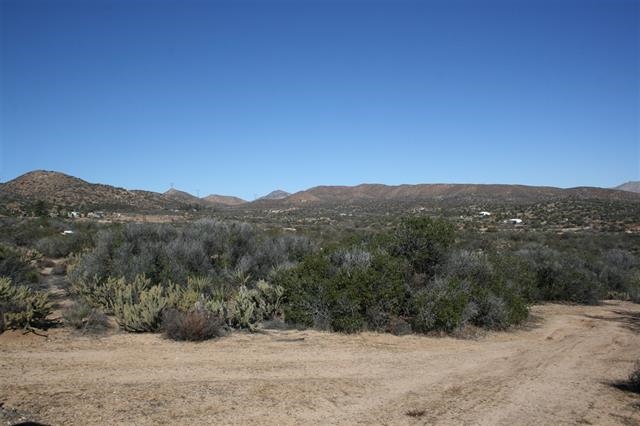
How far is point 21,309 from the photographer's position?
31.9 feet

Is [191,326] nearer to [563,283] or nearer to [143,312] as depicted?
[143,312]

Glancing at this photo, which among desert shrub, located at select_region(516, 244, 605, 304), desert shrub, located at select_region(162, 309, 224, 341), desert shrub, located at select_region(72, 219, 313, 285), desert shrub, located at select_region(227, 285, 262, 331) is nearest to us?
desert shrub, located at select_region(162, 309, 224, 341)

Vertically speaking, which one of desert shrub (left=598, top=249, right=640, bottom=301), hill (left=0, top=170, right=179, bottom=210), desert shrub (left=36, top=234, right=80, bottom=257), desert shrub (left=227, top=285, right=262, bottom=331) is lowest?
desert shrub (left=598, top=249, right=640, bottom=301)

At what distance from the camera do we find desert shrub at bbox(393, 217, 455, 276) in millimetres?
12516

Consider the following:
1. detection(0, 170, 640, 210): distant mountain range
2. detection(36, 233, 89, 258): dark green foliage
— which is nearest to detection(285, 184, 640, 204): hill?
detection(0, 170, 640, 210): distant mountain range

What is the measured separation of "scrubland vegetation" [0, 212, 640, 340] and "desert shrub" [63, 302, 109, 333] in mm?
27

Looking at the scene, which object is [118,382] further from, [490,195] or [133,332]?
[490,195]

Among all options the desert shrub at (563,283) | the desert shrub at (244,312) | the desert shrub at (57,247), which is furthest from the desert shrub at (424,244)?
the desert shrub at (57,247)

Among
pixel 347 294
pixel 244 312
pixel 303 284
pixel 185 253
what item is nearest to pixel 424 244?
pixel 347 294

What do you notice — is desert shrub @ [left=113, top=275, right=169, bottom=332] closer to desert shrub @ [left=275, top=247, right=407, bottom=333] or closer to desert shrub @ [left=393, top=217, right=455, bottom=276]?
desert shrub @ [left=275, top=247, right=407, bottom=333]

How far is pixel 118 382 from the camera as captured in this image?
22.2ft

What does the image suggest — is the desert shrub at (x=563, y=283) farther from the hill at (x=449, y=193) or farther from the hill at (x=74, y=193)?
the hill at (x=449, y=193)

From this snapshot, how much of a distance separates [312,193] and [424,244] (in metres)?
135

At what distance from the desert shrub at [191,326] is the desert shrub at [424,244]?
5432 mm
